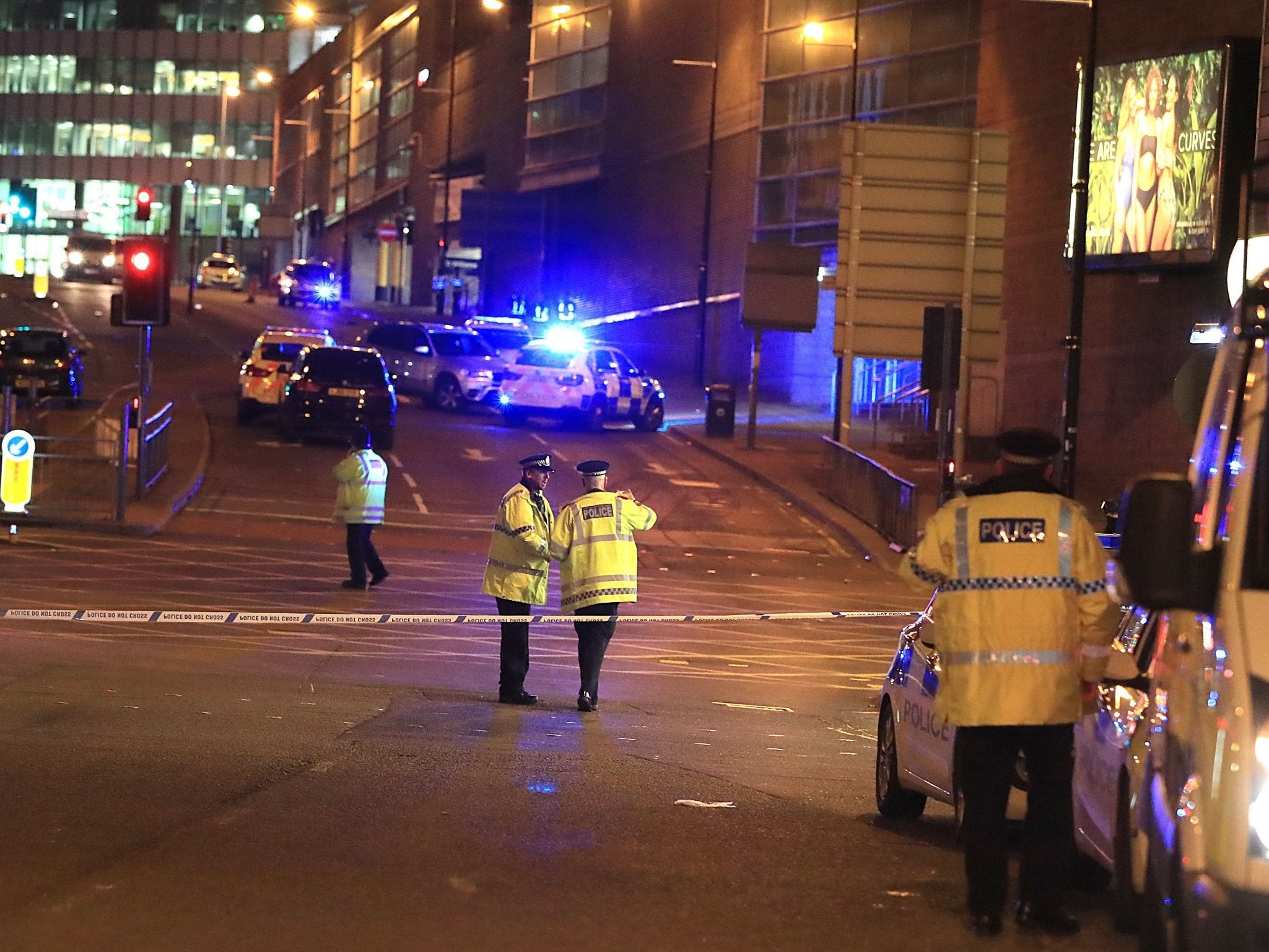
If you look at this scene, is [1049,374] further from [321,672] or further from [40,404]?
[321,672]

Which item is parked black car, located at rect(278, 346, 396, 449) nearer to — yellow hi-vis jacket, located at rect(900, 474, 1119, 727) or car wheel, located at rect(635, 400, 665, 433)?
car wheel, located at rect(635, 400, 665, 433)

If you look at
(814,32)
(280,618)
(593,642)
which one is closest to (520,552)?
(593,642)

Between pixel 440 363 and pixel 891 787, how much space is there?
112 ft

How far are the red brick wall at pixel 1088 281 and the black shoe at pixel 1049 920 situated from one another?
23.4 m

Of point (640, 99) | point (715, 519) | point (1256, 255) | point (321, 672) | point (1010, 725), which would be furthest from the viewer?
point (640, 99)

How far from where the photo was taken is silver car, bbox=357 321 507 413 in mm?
41719

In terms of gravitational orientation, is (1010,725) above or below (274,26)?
below

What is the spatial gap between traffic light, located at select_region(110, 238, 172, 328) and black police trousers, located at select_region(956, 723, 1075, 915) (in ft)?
63.7

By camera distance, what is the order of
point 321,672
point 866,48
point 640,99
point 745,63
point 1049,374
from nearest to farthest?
point 321,672 < point 1049,374 < point 866,48 < point 745,63 < point 640,99

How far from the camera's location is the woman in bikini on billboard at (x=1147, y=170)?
30094 millimetres

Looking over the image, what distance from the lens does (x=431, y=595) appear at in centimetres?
1950

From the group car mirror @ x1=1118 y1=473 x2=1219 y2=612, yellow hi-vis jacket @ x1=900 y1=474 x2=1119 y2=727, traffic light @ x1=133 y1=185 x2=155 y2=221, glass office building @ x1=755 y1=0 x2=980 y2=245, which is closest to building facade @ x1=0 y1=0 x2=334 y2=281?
glass office building @ x1=755 y1=0 x2=980 y2=245

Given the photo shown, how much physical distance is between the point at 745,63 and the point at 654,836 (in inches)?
1984

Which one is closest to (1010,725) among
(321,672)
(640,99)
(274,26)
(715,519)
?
(321,672)
